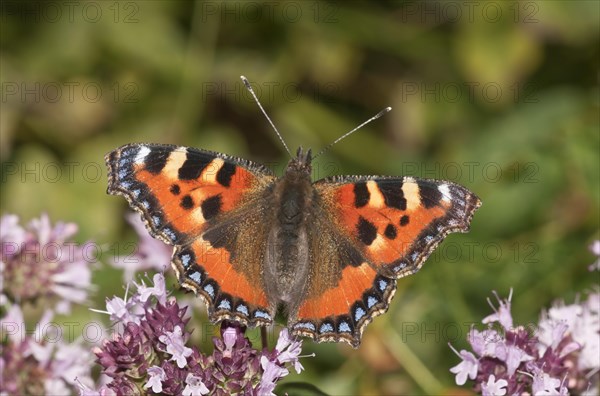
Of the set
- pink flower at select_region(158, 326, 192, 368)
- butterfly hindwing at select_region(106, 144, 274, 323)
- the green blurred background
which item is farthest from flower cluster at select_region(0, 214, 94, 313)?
the green blurred background

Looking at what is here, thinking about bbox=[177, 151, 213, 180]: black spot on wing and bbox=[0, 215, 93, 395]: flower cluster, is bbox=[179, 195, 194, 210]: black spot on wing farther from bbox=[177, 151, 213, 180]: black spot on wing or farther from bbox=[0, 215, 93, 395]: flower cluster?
bbox=[0, 215, 93, 395]: flower cluster

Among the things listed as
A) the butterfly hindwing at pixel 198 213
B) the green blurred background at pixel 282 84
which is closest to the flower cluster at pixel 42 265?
the butterfly hindwing at pixel 198 213

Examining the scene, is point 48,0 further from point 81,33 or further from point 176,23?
point 176,23

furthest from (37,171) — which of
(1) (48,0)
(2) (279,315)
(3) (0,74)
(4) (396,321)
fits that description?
(2) (279,315)

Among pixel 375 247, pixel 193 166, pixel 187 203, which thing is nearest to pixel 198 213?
pixel 187 203

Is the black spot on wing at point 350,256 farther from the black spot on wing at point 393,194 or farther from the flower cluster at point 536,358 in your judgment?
the flower cluster at point 536,358
